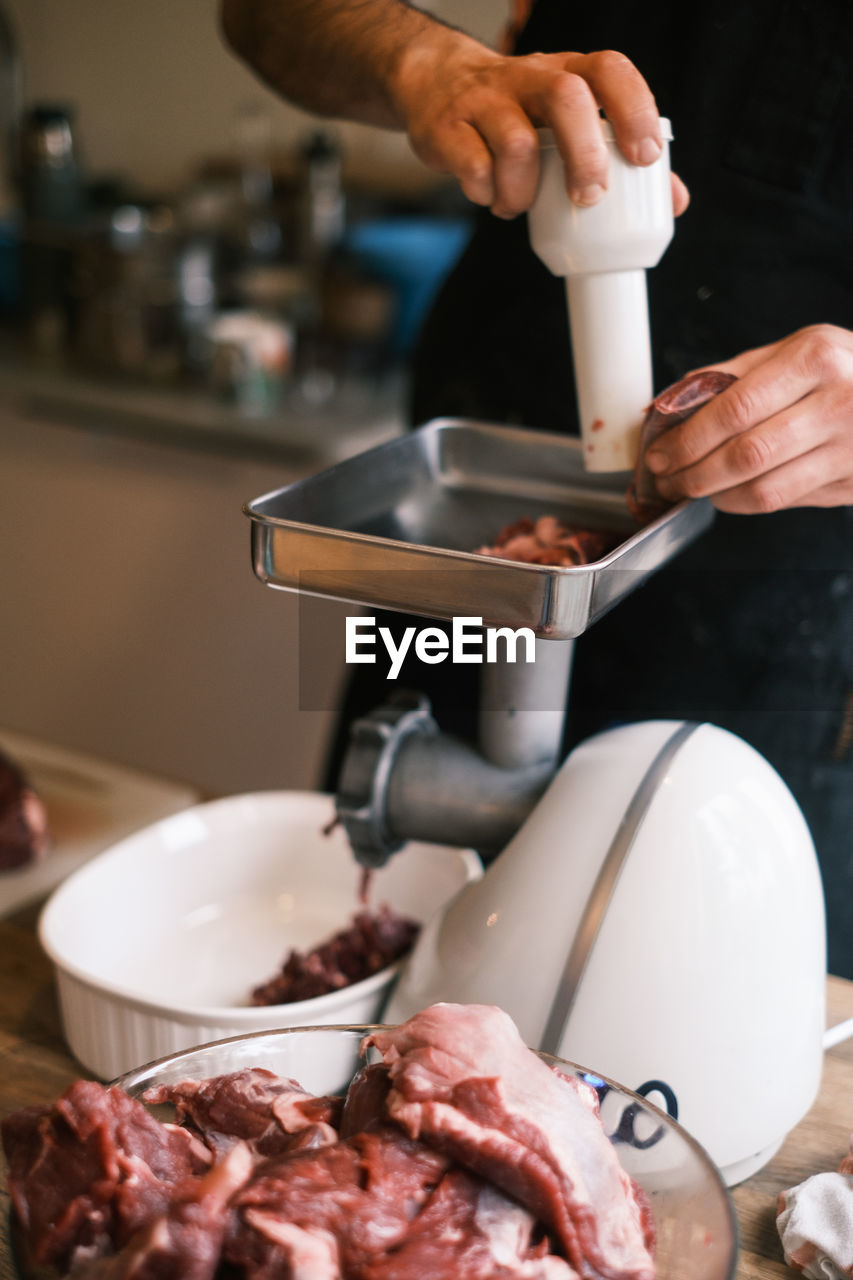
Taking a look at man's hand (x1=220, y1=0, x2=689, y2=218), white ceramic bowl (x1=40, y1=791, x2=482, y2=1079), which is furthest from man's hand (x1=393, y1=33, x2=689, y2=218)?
white ceramic bowl (x1=40, y1=791, x2=482, y2=1079)

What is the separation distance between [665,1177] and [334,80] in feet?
2.76

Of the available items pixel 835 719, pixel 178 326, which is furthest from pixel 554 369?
pixel 178 326

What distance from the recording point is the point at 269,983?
32.8 inches

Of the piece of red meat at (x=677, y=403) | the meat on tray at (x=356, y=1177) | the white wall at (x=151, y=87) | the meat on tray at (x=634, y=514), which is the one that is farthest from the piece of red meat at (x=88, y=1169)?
the white wall at (x=151, y=87)

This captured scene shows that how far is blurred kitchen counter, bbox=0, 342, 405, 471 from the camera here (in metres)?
2.11

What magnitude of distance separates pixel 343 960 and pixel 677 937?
257mm

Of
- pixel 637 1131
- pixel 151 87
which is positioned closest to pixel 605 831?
pixel 637 1131

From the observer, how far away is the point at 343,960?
83cm

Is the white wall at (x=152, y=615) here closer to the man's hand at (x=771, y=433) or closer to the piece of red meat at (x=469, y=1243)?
the man's hand at (x=771, y=433)

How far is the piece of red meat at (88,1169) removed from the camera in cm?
47

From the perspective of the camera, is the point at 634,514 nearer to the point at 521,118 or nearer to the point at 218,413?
the point at 521,118

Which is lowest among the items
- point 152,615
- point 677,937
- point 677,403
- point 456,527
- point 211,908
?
point 152,615

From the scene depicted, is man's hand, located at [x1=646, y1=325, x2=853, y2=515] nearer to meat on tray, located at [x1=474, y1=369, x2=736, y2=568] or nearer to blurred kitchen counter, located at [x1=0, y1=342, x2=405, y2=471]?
meat on tray, located at [x1=474, y1=369, x2=736, y2=568]

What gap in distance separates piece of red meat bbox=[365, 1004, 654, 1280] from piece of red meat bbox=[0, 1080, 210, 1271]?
96 millimetres
